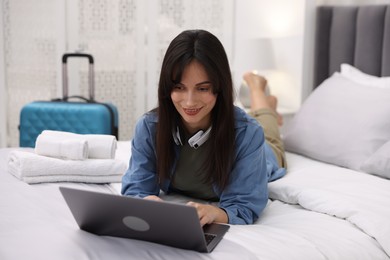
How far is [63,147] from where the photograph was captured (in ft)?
6.54

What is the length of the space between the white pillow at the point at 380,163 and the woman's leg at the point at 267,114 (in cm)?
33

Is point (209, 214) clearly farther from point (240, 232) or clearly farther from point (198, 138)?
point (198, 138)

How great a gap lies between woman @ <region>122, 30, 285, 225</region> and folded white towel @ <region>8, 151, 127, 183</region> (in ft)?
0.70

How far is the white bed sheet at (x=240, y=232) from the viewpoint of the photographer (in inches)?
53.2

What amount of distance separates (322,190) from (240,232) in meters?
0.51

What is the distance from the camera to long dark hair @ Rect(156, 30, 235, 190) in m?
1.58

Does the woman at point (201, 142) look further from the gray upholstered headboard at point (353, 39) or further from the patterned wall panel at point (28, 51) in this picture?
the patterned wall panel at point (28, 51)

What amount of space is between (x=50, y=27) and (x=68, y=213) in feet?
6.70

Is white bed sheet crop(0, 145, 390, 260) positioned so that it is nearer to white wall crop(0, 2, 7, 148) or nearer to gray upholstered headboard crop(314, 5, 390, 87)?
gray upholstered headboard crop(314, 5, 390, 87)

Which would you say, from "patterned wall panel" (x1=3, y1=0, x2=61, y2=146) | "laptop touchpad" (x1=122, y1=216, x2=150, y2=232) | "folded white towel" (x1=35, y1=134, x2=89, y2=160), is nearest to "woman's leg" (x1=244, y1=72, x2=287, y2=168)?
"folded white towel" (x1=35, y1=134, x2=89, y2=160)

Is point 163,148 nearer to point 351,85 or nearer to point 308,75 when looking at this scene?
point 351,85

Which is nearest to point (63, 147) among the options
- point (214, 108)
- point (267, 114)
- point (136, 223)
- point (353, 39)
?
point (214, 108)

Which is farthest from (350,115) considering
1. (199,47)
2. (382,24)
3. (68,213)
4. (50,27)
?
(50,27)

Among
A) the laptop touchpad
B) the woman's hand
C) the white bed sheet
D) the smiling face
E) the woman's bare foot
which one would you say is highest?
the smiling face
